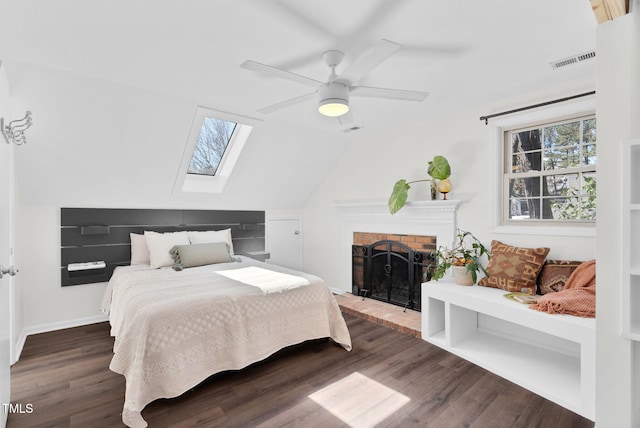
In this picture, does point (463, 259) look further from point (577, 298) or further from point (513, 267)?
point (577, 298)

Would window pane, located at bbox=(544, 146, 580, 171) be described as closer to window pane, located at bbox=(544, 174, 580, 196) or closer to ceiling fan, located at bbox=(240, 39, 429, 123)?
window pane, located at bbox=(544, 174, 580, 196)

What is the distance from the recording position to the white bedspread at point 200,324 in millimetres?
2043

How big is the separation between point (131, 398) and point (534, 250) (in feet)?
10.4

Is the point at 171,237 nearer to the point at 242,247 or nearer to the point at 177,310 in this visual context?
the point at 242,247

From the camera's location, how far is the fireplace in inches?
147

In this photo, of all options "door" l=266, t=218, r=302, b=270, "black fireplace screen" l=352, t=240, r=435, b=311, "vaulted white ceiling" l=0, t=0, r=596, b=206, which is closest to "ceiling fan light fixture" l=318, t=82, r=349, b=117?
"vaulted white ceiling" l=0, t=0, r=596, b=206

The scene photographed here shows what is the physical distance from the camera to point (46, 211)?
11.3 ft

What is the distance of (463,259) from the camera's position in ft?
10.3

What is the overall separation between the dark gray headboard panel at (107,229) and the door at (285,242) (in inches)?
36.5

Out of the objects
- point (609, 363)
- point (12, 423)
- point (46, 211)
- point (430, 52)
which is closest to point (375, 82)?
point (430, 52)

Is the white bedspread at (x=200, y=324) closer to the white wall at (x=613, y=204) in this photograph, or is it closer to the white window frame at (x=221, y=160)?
the white window frame at (x=221, y=160)

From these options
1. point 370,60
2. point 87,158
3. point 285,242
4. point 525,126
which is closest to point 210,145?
point 87,158

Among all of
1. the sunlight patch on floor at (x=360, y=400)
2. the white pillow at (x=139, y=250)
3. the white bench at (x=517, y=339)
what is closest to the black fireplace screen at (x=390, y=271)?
the white bench at (x=517, y=339)

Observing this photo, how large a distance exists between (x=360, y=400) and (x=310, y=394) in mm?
345
